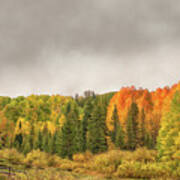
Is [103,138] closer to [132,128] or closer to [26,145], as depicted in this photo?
[132,128]

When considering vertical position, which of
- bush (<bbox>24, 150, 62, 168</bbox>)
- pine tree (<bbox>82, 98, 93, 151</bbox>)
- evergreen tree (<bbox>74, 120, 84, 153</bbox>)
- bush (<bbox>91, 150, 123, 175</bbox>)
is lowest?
bush (<bbox>24, 150, 62, 168</bbox>)

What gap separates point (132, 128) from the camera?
42375 mm

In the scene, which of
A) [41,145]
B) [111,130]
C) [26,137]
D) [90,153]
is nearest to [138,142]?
[111,130]

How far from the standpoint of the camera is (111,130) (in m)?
45.2

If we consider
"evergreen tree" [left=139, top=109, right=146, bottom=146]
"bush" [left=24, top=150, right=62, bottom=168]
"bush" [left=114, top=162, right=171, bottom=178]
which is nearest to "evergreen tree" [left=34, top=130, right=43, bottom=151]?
"bush" [left=24, top=150, right=62, bottom=168]

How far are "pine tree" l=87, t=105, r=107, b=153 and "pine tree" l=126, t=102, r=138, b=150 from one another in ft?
16.9

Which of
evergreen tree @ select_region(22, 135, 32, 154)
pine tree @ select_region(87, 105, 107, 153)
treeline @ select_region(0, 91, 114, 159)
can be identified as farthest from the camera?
evergreen tree @ select_region(22, 135, 32, 154)

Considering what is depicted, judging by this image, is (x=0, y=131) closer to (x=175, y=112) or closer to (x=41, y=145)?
(x=41, y=145)

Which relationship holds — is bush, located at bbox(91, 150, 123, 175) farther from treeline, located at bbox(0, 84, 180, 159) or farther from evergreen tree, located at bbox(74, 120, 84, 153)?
evergreen tree, located at bbox(74, 120, 84, 153)

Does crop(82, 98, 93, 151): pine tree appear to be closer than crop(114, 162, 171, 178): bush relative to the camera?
No

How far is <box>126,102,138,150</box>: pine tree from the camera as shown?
41562 millimetres

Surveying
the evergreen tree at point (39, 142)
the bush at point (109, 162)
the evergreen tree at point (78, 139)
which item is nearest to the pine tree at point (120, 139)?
the evergreen tree at point (78, 139)

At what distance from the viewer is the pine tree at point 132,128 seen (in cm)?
4156

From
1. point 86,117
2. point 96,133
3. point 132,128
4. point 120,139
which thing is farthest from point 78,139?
point 132,128
